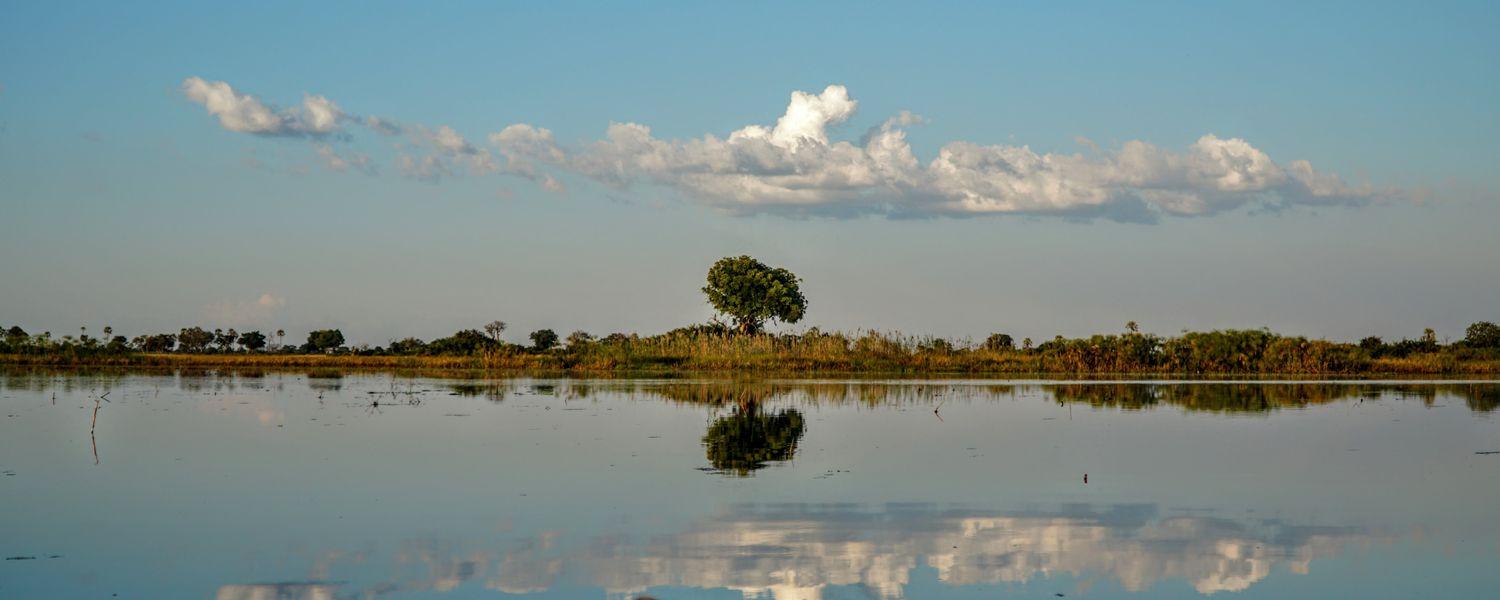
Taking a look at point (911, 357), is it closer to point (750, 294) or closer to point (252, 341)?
point (750, 294)

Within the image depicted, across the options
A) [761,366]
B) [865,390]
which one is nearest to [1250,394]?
[865,390]

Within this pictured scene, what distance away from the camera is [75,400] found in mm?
27688

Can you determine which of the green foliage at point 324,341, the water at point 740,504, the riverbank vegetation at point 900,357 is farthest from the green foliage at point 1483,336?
the green foliage at point 324,341

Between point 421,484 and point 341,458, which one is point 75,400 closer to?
point 341,458

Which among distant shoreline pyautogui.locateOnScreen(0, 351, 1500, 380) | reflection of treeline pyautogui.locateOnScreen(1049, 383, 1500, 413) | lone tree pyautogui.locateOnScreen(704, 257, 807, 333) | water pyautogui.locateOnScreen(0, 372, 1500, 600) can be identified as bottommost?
water pyautogui.locateOnScreen(0, 372, 1500, 600)

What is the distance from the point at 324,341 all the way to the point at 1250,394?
58436mm

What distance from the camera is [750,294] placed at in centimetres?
7038

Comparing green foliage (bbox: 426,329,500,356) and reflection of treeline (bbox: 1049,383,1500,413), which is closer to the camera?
reflection of treeline (bbox: 1049,383,1500,413)

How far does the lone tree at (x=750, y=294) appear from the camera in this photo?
7019 cm

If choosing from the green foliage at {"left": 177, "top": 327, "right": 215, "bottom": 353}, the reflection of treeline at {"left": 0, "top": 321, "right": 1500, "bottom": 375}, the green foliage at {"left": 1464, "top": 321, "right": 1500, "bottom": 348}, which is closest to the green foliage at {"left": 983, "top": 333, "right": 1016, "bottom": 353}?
the reflection of treeline at {"left": 0, "top": 321, "right": 1500, "bottom": 375}

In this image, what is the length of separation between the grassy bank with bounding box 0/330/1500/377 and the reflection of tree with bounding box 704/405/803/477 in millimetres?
27672

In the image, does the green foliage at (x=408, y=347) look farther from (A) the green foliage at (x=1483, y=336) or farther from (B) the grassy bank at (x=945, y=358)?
(A) the green foliage at (x=1483, y=336)

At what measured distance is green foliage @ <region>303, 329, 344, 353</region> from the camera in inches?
3007

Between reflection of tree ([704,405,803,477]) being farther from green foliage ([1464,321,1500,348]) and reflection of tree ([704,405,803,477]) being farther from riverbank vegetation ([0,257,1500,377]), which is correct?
green foliage ([1464,321,1500,348])
